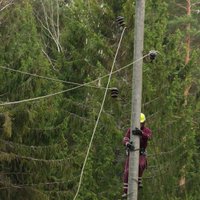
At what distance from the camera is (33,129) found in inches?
611

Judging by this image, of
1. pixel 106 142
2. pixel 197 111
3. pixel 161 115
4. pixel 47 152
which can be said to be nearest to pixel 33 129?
pixel 47 152

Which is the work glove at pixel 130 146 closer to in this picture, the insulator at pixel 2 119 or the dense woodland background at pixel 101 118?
the insulator at pixel 2 119

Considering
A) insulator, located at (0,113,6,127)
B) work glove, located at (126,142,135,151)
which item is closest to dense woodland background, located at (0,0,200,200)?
insulator, located at (0,113,6,127)

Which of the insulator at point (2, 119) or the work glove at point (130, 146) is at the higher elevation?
the work glove at point (130, 146)

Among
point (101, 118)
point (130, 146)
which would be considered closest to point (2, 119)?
point (101, 118)

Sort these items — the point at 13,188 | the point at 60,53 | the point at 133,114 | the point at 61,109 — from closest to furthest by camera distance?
the point at 133,114 → the point at 13,188 → the point at 61,109 → the point at 60,53

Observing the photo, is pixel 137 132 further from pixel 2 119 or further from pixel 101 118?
pixel 101 118

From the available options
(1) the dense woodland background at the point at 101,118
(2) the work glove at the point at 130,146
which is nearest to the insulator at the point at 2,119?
(1) the dense woodland background at the point at 101,118

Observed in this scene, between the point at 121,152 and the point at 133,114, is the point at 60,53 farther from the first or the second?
the point at 133,114

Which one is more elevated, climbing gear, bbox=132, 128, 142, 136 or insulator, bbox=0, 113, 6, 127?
climbing gear, bbox=132, 128, 142, 136

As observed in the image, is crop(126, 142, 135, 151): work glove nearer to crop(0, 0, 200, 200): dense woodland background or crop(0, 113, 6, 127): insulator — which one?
crop(0, 113, 6, 127): insulator

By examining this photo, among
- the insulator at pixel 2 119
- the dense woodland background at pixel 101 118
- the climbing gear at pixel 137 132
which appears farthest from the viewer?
the dense woodland background at pixel 101 118

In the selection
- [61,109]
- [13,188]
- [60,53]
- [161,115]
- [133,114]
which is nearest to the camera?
[133,114]

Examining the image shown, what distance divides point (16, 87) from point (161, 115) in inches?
158
